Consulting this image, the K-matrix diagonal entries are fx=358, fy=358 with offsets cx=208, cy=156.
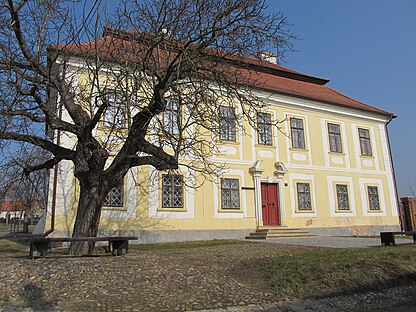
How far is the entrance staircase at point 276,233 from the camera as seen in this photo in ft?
53.6

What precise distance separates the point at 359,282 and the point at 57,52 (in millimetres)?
8211

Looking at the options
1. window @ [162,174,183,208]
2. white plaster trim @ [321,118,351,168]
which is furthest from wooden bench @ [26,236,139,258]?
white plaster trim @ [321,118,351,168]

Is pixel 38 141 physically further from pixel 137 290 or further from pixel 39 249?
pixel 137 290

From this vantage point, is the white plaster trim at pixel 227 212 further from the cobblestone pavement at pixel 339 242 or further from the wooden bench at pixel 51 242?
the wooden bench at pixel 51 242

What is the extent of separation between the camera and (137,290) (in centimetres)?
616

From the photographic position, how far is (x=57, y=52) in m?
8.44

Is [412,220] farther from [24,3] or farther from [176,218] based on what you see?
[24,3]

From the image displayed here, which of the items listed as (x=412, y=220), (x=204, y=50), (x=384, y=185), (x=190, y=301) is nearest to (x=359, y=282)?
(x=190, y=301)

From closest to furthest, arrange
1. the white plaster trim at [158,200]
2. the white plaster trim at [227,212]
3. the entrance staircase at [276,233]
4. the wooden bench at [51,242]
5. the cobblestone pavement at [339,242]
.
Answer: the wooden bench at [51,242] < the cobblestone pavement at [339,242] < the white plaster trim at [158,200] < the entrance staircase at [276,233] < the white plaster trim at [227,212]

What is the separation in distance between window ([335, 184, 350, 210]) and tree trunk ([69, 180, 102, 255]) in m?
14.7

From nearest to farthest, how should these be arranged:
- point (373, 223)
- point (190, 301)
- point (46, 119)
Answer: point (190, 301)
point (46, 119)
point (373, 223)

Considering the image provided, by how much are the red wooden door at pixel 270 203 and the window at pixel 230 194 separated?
5.00 feet

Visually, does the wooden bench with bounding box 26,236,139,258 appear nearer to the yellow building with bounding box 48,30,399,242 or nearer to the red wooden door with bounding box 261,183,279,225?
the yellow building with bounding box 48,30,399,242

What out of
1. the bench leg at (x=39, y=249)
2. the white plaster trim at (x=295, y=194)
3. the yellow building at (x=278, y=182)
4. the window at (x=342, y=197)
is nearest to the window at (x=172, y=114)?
the yellow building at (x=278, y=182)
